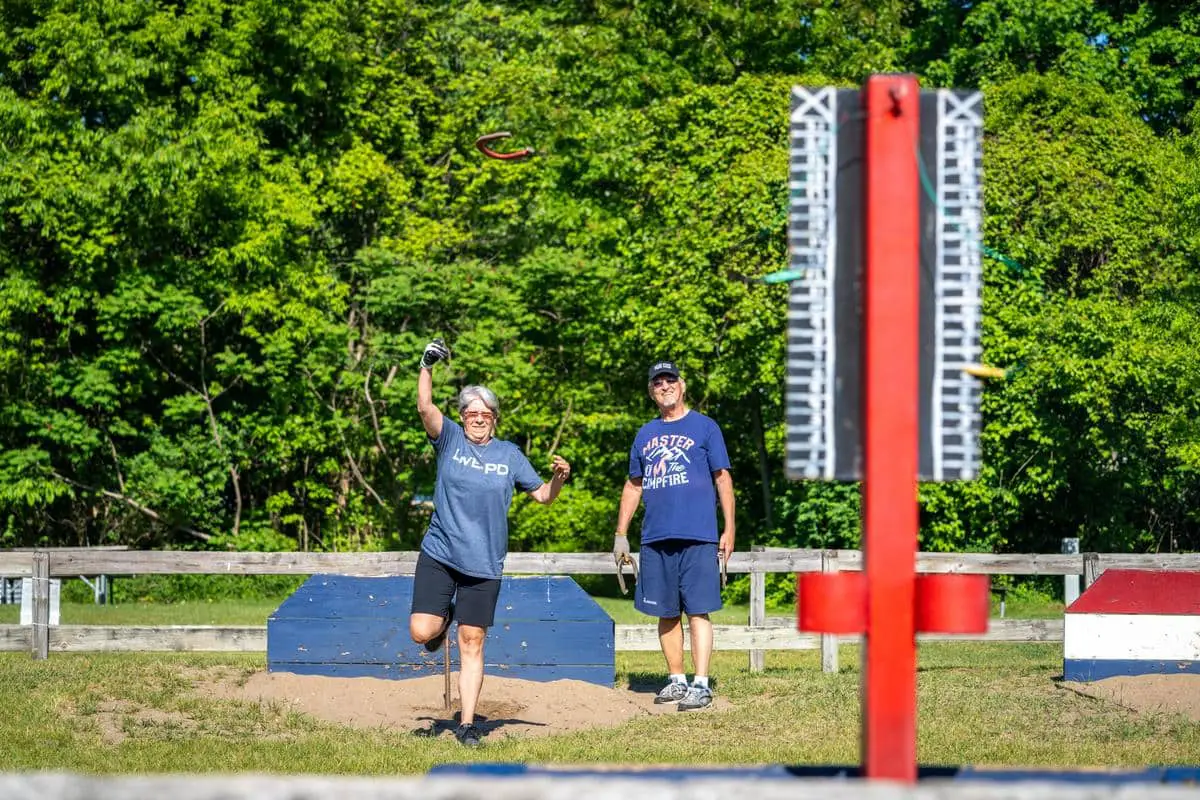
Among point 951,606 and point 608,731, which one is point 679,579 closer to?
point 608,731

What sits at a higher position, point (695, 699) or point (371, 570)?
point (371, 570)

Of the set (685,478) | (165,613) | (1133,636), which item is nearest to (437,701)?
(685,478)

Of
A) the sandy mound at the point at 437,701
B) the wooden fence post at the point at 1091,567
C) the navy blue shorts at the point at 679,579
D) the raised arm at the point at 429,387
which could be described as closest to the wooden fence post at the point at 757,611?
the sandy mound at the point at 437,701

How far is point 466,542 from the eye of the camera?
7727 mm

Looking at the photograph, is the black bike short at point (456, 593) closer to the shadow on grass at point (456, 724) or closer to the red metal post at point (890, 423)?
the shadow on grass at point (456, 724)

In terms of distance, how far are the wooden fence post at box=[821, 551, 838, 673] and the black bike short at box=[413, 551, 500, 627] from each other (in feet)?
14.2

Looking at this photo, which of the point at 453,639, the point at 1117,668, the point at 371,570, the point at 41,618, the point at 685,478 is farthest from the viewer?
the point at 371,570

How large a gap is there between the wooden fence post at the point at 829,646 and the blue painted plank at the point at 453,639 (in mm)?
2516

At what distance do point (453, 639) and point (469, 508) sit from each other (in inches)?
84.9

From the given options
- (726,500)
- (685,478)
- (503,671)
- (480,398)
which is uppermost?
(480,398)

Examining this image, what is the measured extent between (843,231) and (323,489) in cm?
2263

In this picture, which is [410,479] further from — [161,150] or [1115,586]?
[1115,586]

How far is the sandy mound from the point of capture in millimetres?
8500

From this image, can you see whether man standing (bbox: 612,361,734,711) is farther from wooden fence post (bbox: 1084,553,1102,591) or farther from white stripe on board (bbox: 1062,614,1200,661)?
wooden fence post (bbox: 1084,553,1102,591)
